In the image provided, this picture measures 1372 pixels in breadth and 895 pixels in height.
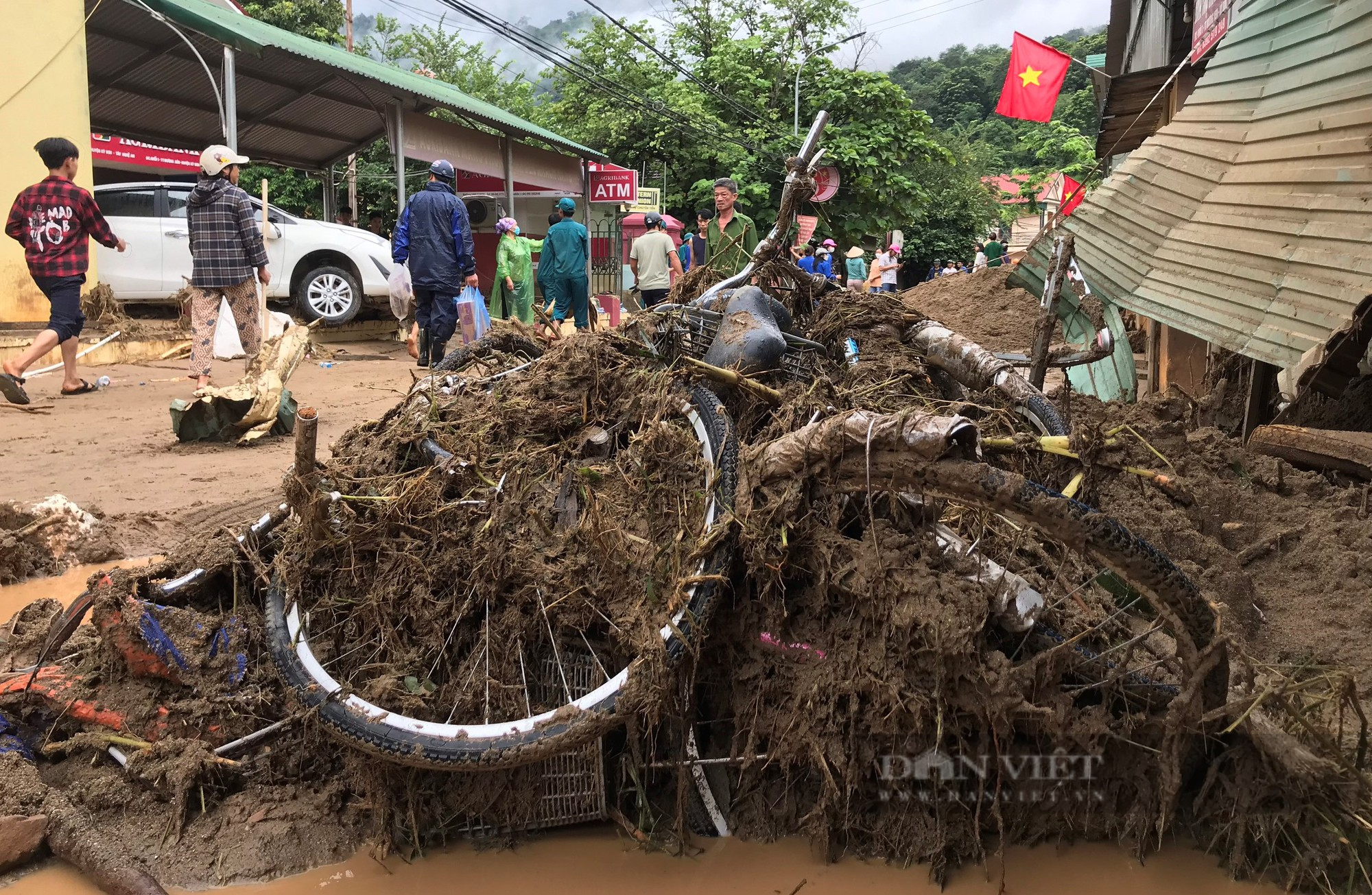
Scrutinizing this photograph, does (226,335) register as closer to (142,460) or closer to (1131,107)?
(142,460)

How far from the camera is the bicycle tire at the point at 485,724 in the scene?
7.98 feet

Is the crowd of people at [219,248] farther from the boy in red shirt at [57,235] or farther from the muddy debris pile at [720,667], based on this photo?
the muddy debris pile at [720,667]

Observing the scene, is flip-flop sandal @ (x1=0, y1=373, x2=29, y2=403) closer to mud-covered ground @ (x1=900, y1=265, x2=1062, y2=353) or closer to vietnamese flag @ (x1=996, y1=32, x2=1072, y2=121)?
mud-covered ground @ (x1=900, y1=265, x2=1062, y2=353)

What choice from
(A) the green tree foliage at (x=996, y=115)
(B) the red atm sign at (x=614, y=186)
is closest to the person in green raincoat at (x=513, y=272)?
(B) the red atm sign at (x=614, y=186)

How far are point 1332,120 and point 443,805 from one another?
5.55 m

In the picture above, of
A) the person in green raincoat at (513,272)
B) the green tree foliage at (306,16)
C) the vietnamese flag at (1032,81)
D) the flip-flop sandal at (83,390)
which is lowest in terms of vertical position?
the flip-flop sandal at (83,390)

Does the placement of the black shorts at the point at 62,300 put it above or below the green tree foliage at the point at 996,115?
below

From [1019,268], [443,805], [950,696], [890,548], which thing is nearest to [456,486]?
[443,805]

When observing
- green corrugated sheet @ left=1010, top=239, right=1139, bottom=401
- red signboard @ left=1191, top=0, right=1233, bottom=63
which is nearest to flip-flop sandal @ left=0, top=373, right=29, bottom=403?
green corrugated sheet @ left=1010, top=239, right=1139, bottom=401

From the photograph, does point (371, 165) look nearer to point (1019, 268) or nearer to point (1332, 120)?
point (1019, 268)

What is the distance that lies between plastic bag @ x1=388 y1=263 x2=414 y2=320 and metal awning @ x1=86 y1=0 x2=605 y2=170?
11.9 ft

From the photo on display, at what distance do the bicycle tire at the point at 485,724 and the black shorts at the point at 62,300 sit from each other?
644 centimetres

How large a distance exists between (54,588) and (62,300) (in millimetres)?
4298

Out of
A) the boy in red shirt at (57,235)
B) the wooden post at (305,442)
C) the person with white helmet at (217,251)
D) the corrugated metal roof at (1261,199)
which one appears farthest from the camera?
the boy in red shirt at (57,235)
